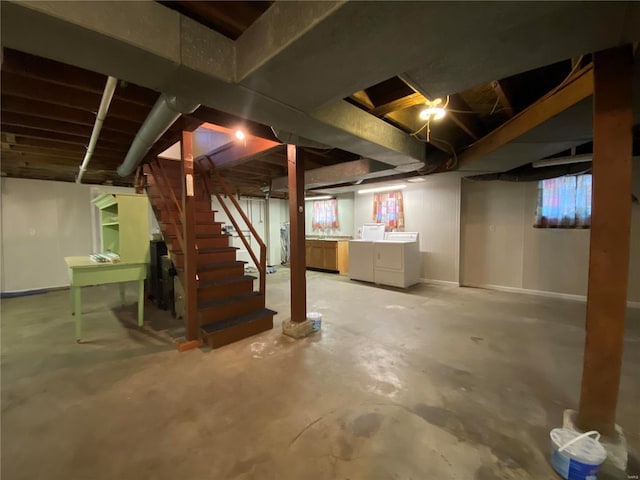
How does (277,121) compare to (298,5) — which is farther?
(277,121)

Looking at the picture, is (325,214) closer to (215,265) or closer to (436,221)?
(436,221)

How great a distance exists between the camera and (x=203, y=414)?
182 centimetres

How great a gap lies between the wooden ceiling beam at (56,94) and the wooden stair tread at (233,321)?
2267mm

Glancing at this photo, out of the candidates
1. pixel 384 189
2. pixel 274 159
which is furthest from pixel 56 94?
pixel 384 189

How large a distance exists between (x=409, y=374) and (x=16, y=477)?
8.21ft

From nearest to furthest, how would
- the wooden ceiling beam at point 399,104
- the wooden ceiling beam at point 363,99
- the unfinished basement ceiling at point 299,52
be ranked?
1. the unfinished basement ceiling at point 299,52
2. the wooden ceiling beam at point 399,104
3. the wooden ceiling beam at point 363,99

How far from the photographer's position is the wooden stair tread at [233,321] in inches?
113

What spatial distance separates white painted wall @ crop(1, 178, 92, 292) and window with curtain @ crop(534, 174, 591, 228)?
29.8ft

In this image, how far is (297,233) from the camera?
10.0 ft

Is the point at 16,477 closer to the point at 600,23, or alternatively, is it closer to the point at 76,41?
the point at 76,41

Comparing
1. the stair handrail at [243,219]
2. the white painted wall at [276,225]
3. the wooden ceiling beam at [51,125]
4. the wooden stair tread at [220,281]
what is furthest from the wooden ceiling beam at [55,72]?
the white painted wall at [276,225]

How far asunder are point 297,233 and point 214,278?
1301 mm

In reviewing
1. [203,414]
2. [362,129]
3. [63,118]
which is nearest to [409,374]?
[203,414]

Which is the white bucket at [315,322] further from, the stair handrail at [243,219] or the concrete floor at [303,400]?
the stair handrail at [243,219]
